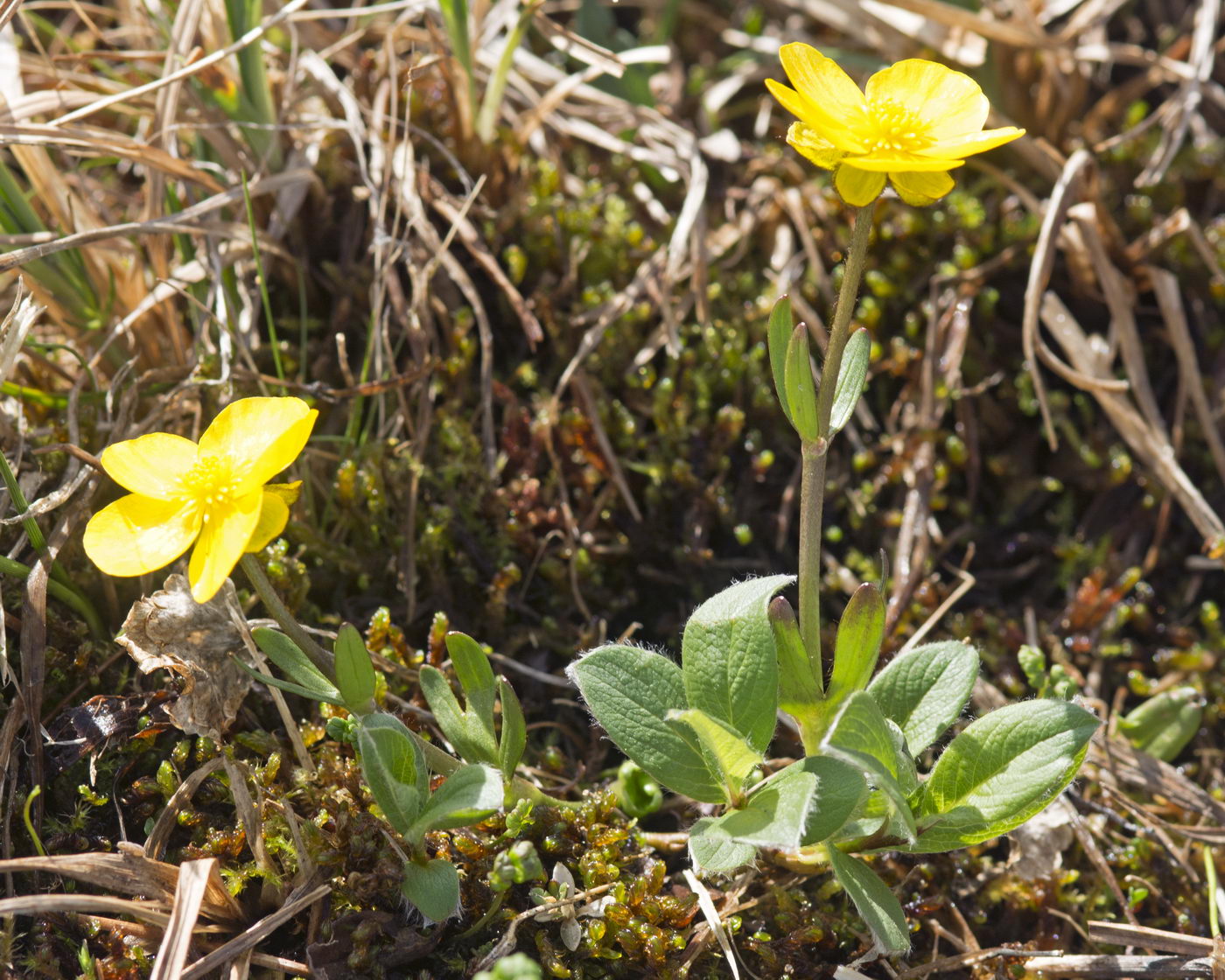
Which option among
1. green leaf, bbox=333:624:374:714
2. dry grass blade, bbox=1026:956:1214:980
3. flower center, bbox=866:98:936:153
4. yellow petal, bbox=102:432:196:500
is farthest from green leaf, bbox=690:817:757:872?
flower center, bbox=866:98:936:153

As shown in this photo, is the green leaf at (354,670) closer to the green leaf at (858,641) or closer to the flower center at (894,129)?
the green leaf at (858,641)

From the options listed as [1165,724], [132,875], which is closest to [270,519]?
[132,875]

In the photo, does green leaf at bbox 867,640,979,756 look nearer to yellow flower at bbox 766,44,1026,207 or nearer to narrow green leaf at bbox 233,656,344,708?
yellow flower at bbox 766,44,1026,207

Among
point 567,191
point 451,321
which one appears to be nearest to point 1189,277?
point 567,191

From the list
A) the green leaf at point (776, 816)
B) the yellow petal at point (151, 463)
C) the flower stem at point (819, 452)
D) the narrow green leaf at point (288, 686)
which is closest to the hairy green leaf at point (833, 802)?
the green leaf at point (776, 816)

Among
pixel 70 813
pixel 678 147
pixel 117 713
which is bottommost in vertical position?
pixel 70 813

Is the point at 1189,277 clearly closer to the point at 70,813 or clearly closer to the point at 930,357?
the point at 930,357
